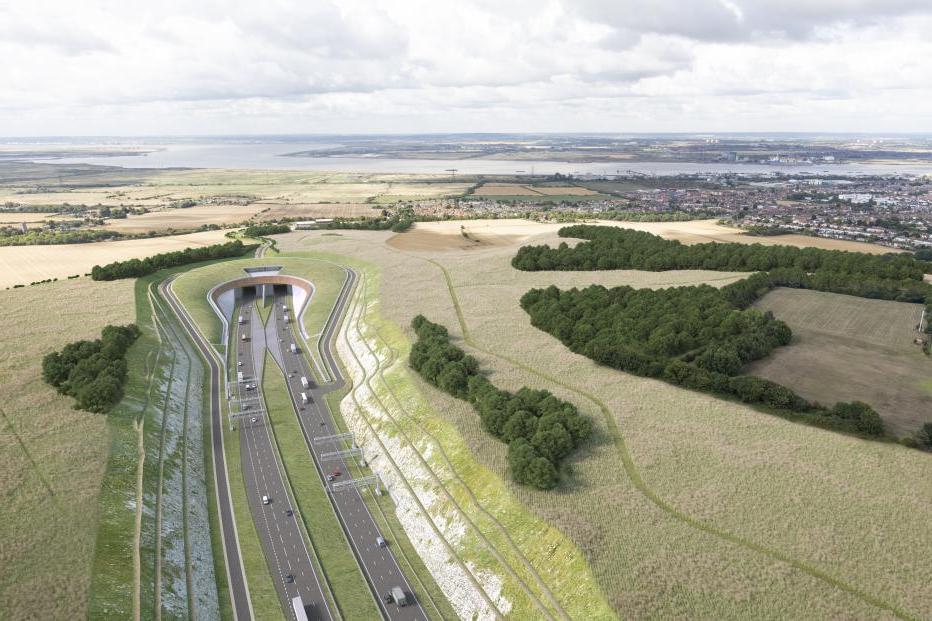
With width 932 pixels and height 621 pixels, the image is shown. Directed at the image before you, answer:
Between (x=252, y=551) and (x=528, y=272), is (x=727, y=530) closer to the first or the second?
(x=252, y=551)

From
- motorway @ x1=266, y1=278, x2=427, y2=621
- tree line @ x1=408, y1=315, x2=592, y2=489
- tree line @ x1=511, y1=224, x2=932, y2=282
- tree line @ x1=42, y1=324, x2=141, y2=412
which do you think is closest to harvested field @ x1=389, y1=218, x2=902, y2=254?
tree line @ x1=511, y1=224, x2=932, y2=282

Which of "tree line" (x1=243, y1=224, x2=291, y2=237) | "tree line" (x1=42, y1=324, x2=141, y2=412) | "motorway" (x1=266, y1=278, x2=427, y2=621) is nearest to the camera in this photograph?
"motorway" (x1=266, y1=278, x2=427, y2=621)

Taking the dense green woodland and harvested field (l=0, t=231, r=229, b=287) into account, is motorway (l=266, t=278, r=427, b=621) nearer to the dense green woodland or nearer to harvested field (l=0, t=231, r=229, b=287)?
the dense green woodland

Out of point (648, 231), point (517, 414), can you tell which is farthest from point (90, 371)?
point (648, 231)

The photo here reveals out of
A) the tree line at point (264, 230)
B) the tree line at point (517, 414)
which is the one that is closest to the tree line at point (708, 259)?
the tree line at point (517, 414)

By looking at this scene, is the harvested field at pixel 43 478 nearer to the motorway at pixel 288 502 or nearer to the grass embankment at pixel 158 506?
the grass embankment at pixel 158 506

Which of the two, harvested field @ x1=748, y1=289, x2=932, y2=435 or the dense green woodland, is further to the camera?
the dense green woodland

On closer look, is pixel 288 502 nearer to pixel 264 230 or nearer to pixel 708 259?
pixel 708 259

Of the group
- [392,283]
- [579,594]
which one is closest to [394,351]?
[392,283]
